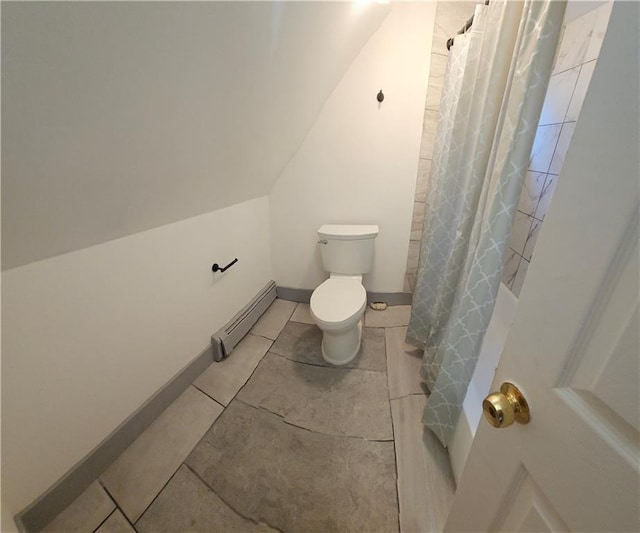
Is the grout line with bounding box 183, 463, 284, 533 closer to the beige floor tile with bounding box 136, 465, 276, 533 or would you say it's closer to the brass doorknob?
the beige floor tile with bounding box 136, 465, 276, 533

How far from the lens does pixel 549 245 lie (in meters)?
0.40

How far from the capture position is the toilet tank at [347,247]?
1911mm

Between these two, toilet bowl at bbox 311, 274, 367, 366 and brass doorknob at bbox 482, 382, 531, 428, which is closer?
brass doorknob at bbox 482, 382, 531, 428

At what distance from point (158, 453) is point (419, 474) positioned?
1172 millimetres

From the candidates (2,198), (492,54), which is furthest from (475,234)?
(2,198)

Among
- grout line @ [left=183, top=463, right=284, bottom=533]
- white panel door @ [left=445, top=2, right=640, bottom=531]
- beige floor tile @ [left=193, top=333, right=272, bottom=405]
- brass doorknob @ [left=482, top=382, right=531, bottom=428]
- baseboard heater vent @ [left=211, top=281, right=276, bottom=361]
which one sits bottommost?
grout line @ [left=183, top=463, right=284, bottom=533]

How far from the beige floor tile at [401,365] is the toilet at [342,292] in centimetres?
24

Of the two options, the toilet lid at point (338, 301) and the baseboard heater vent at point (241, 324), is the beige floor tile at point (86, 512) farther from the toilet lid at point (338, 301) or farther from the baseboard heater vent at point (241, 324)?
the toilet lid at point (338, 301)

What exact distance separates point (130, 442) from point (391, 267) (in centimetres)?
196

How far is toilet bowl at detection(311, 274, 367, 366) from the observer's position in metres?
1.51

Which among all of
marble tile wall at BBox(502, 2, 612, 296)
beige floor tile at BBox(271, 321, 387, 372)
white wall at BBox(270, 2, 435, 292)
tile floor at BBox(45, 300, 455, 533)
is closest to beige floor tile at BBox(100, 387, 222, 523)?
tile floor at BBox(45, 300, 455, 533)

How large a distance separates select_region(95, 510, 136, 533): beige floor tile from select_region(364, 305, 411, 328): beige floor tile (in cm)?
162

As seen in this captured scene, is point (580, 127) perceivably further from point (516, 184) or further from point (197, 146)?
point (197, 146)

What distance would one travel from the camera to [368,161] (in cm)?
191
